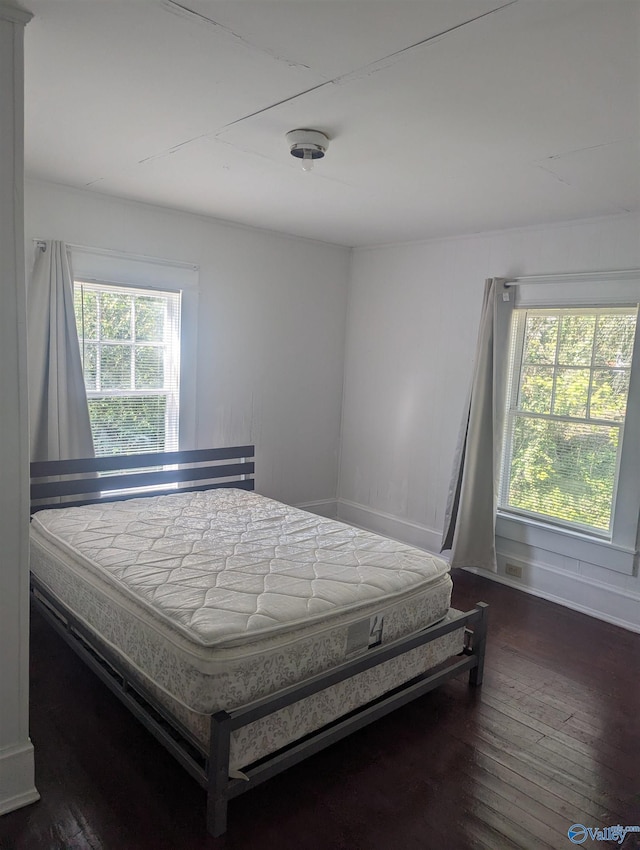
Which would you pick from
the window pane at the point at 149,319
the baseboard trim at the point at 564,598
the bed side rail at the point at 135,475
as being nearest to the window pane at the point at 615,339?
the baseboard trim at the point at 564,598

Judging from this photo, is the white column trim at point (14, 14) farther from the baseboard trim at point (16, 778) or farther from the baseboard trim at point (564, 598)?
the baseboard trim at point (564, 598)

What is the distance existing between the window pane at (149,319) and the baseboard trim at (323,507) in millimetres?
2001

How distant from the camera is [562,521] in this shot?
4035 mm

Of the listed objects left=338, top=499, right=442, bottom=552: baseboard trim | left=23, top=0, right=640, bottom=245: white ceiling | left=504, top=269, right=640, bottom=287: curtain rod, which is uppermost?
left=23, top=0, right=640, bottom=245: white ceiling

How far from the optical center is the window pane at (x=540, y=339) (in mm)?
4043

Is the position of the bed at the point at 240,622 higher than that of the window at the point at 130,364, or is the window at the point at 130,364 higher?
the window at the point at 130,364

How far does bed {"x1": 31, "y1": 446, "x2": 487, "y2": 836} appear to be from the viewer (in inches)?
78.5

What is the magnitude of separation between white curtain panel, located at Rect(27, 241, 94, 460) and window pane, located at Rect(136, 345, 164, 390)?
0.48 meters

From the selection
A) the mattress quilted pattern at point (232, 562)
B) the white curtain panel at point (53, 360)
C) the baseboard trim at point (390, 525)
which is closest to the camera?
the mattress quilted pattern at point (232, 562)

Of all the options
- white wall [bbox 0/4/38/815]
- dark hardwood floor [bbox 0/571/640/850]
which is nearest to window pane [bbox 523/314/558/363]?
dark hardwood floor [bbox 0/571/640/850]

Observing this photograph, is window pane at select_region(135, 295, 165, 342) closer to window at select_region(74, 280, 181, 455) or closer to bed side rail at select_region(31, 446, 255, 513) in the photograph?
window at select_region(74, 280, 181, 455)

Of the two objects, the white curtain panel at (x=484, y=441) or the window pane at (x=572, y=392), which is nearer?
the window pane at (x=572, y=392)

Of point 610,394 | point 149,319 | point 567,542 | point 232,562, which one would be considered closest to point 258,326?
point 149,319

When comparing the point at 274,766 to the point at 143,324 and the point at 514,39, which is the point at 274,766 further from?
the point at 143,324
